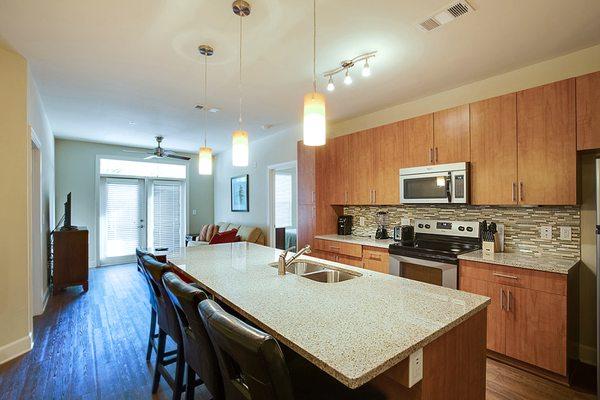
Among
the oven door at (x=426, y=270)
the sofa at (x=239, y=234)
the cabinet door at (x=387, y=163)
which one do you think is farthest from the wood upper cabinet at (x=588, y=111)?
the sofa at (x=239, y=234)

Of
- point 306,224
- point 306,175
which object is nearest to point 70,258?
point 306,224

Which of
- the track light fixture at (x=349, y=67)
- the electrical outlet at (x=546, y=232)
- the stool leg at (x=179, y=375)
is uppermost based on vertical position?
the track light fixture at (x=349, y=67)

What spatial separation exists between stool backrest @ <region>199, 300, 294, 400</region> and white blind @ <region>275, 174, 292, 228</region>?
5.62m

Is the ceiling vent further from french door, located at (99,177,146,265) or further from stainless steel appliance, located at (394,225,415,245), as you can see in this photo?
french door, located at (99,177,146,265)

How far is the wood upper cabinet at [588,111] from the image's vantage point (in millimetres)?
2146

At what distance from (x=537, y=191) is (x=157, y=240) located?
7.06 m

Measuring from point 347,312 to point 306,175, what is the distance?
3.18 m

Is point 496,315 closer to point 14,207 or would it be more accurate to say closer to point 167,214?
point 14,207

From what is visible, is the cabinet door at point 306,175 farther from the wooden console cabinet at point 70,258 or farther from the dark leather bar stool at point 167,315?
the wooden console cabinet at point 70,258

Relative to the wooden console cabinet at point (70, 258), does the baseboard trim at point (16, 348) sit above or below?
below

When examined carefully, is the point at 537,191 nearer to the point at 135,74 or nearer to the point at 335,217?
the point at 335,217

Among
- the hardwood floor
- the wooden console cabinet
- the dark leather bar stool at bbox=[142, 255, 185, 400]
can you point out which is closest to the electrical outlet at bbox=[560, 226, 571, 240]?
the hardwood floor

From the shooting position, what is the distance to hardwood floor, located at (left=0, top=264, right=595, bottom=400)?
2.09 m

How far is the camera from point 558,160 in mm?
2316
